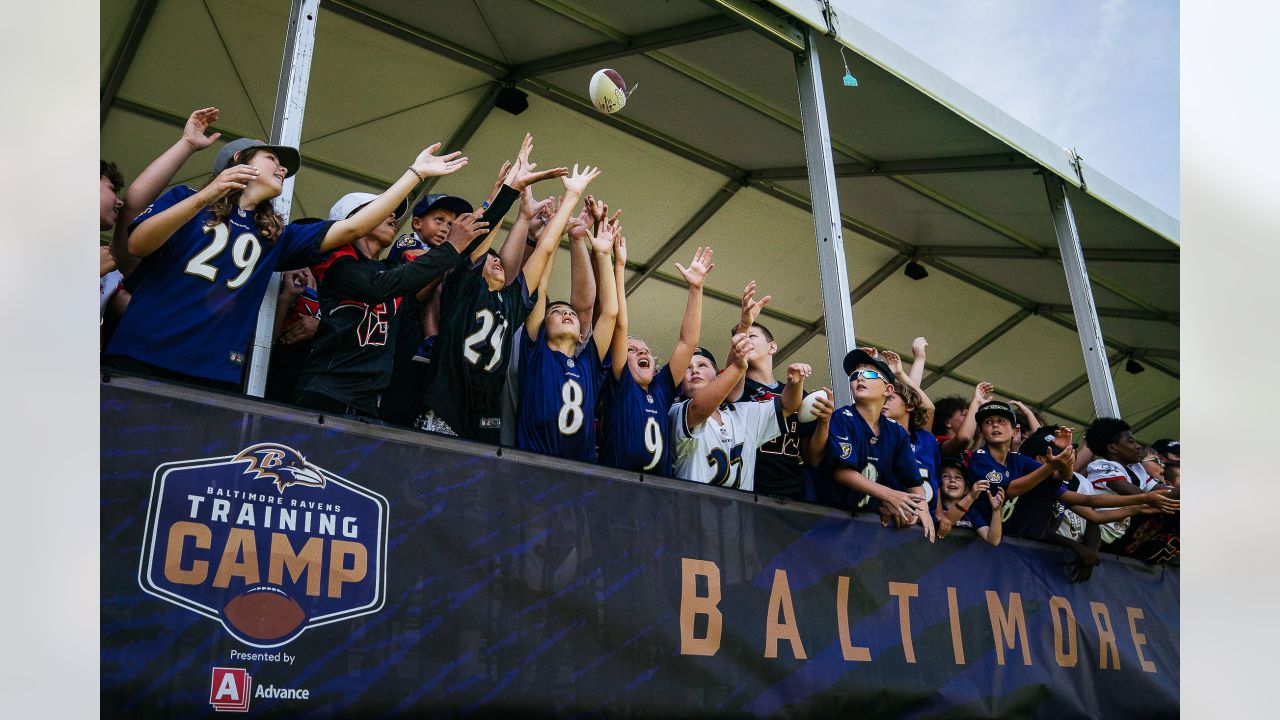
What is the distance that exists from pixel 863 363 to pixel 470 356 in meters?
2.06

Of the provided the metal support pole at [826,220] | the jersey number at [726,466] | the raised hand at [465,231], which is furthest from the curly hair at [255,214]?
the metal support pole at [826,220]

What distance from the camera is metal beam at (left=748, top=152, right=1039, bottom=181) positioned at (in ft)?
24.0

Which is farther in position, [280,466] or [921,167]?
[921,167]

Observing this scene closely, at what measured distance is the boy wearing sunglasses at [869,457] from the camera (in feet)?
16.5

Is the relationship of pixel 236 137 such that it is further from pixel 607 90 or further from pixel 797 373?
pixel 797 373

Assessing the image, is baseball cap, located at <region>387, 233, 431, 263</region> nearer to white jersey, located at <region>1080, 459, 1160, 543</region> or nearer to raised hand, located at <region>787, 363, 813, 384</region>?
raised hand, located at <region>787, 363, 813, 384</region>

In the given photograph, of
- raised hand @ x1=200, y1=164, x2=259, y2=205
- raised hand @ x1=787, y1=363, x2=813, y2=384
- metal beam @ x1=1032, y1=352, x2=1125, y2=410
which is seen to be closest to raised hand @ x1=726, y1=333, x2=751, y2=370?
raised hand @ x1=787, y1=363, x2=813, y2=384

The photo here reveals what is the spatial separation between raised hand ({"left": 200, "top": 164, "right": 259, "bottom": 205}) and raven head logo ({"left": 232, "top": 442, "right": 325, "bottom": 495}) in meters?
0.83

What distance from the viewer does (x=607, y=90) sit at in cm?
532

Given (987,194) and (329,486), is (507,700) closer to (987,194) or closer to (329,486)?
(329,486)

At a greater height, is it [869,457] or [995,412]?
[995,412]

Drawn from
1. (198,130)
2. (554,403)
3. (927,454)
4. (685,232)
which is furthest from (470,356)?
(685,232)

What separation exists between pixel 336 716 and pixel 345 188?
17.9 feet
